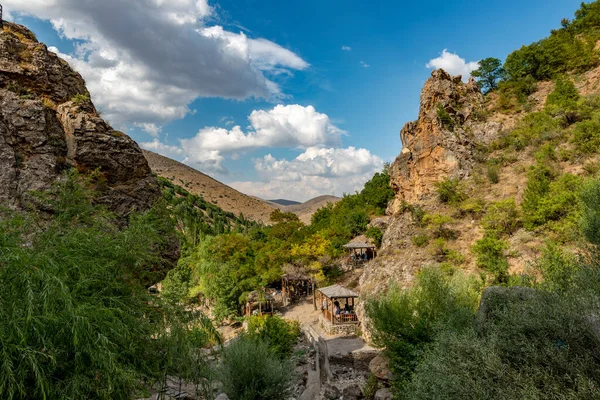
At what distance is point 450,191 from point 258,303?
59.8ft

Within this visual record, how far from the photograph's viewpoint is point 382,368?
12070 mm

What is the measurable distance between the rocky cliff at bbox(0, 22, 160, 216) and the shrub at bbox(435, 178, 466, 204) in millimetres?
21882

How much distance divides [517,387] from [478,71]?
132 feet

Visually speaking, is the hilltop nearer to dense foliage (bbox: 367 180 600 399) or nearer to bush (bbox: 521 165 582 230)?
bush (bbox: 521 165 582 230)

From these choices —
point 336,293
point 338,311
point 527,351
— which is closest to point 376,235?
point 336,293

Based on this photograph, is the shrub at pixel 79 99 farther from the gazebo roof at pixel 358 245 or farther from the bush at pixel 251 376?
the gazebo roof at pixel 358 245

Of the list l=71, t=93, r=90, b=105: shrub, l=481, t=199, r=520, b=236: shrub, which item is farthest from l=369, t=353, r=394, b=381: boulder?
l=71, t=93, r=90, b=105: shrub

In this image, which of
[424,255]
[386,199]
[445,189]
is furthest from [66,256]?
[386,199]

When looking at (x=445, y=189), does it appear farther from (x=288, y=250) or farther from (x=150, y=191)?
(x=150, y=191)

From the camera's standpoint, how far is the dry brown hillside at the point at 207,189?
343ft

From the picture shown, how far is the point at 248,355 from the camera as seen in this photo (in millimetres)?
11539

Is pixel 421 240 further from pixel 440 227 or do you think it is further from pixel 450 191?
pixel 450 191

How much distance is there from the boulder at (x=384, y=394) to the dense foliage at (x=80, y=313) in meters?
7.18

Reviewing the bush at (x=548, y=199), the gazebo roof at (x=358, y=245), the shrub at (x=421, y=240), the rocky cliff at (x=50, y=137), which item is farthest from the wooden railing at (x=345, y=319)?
the rocky cliff at (x=50, y=137)
